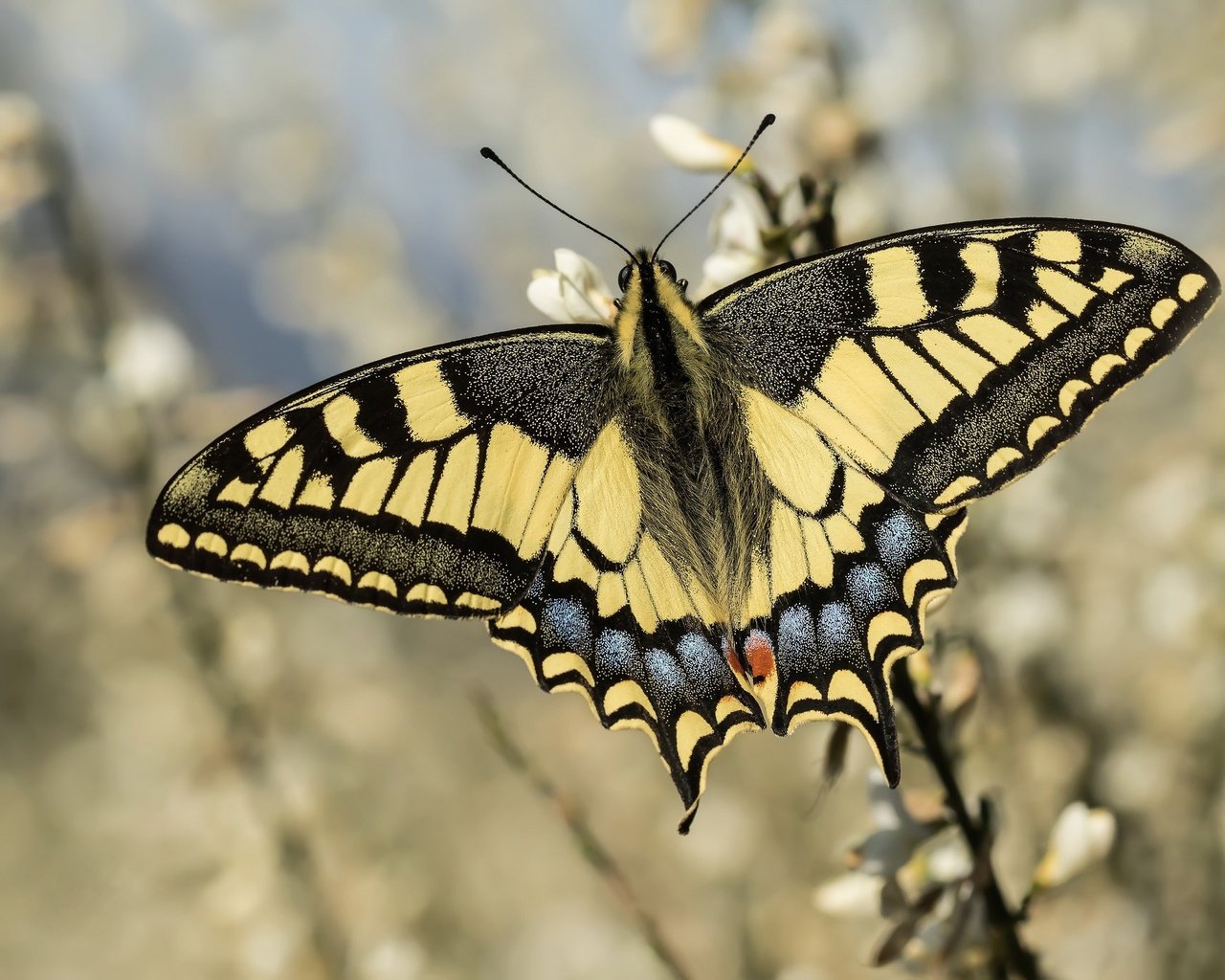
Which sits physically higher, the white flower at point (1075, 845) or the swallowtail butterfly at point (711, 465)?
the swallowtail butterfly at point (711, 465)

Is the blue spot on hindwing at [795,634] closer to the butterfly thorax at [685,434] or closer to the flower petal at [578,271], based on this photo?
the butterfly thorax at [685,434]

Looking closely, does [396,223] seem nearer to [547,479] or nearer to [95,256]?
[95,256]

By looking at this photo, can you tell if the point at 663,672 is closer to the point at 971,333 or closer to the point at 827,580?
the point at 827,580

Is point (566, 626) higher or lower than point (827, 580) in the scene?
higher

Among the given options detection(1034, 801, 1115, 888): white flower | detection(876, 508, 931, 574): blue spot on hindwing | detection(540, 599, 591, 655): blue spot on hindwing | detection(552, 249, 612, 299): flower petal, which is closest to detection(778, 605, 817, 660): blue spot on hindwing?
detection(876, 508, 931, 574): blue spot on hindwing

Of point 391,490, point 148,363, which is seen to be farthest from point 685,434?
point 148,363

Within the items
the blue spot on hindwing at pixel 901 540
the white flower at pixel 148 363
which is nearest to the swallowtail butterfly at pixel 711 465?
the blue spot on hindwing at pixel 901 540
